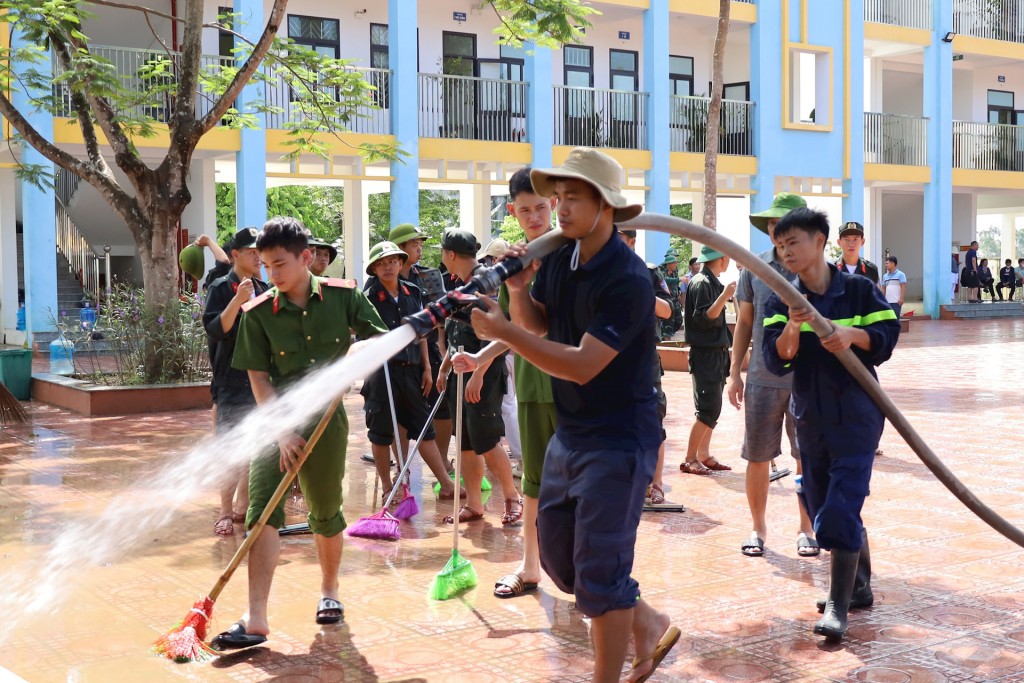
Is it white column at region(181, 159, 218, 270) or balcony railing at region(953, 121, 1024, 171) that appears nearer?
white column at region(181, 159, 218, 270)

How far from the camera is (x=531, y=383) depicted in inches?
220

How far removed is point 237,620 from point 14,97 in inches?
681

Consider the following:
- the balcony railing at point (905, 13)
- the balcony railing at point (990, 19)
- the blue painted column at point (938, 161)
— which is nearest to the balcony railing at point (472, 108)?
the balcony railing at point (905, 13)

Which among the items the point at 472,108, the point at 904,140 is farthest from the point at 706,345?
the point at 904,140

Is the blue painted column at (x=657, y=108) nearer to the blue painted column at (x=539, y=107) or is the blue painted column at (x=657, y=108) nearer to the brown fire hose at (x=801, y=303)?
the blue painted column at (x=539, y=107)

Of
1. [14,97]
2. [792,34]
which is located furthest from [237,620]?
[792,34]

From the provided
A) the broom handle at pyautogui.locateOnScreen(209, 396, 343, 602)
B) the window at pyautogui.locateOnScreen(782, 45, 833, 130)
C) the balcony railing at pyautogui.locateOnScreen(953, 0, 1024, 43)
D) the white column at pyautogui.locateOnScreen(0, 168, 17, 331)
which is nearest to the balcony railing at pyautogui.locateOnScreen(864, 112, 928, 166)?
the window at pyautogui.locateOnScreen(782, 45, 833, 130)

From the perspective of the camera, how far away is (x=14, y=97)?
20.1 meters

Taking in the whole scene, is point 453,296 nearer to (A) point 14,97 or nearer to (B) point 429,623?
(B) point 429,623

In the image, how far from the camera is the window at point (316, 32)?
2453cm

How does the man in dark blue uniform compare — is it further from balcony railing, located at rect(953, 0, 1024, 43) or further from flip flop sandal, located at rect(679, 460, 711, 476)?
balcony railing, located at rect(953, 0, 1024, 43)

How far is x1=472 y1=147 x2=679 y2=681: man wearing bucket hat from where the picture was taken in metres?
3.84

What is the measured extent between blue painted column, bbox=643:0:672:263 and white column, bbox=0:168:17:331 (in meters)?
13.5

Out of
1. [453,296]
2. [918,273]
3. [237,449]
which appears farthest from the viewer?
[918,273]
